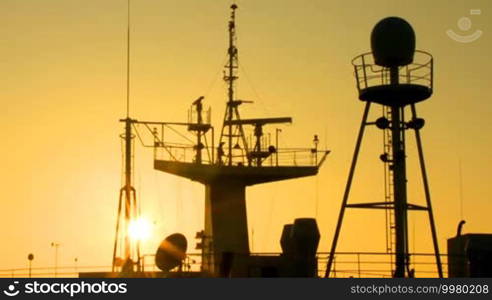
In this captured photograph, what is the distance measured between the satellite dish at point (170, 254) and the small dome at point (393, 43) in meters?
13.6

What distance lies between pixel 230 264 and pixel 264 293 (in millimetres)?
10036

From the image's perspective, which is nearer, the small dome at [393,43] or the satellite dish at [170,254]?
A: the small dome at [393,43]

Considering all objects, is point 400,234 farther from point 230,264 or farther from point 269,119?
point 269,119

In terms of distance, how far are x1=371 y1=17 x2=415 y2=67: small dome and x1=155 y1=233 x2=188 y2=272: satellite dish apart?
13.6 m

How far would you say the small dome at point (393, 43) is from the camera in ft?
182

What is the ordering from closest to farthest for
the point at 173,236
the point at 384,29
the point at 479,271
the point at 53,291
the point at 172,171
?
the point at 53,291, the point at 479,271, the point at 384,29, the point at 173,236, the point at 172,171

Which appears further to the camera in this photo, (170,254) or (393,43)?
(170,254)

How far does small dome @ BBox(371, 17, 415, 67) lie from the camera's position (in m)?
55.5

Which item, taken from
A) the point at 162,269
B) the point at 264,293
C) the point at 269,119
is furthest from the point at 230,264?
the point at 269,119

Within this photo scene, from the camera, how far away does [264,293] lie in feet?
147

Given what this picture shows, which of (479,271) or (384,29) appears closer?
(479,271)

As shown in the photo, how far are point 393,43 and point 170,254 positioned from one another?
15114mm

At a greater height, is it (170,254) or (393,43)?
(393,43)

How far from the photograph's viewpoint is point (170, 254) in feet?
194
